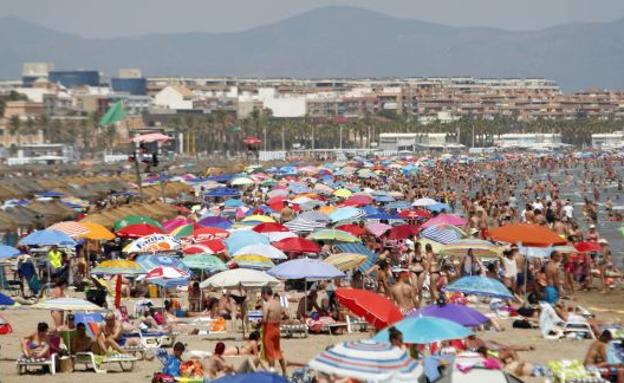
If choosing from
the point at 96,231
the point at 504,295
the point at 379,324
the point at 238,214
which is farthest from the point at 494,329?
the point at 238,214

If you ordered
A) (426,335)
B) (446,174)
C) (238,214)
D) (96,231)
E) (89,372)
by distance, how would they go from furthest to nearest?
1. (446,174)
2. (238,214)
3. (96,231)
4. (89,372)
5. (426,335)

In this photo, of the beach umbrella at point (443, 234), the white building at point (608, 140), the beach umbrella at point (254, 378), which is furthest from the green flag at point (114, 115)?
the white building at point (608, 140)

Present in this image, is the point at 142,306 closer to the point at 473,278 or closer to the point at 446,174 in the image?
the point at 473,278

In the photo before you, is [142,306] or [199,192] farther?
[199,192]

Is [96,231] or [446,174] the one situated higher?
[96,231]

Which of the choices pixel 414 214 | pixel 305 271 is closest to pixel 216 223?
pixel 414 214

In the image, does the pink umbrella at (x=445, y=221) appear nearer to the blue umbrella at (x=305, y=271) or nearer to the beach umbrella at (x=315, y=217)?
the beach umbrella at (x=315, y=217)

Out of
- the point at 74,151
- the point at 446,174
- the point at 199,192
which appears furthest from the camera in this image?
the point at 74,151

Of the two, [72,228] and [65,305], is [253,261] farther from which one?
[65,305]
